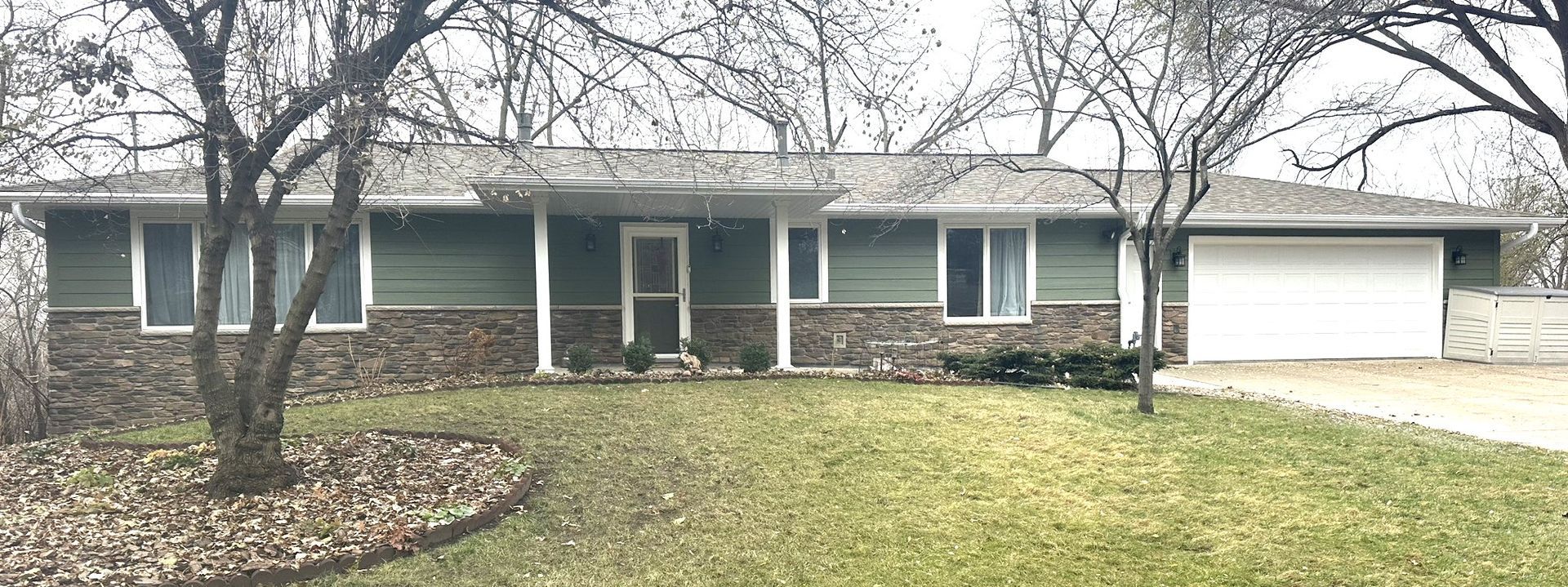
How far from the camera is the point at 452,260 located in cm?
959

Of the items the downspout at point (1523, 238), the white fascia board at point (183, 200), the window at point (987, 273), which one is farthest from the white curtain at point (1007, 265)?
the downspout at point (1523, 238)

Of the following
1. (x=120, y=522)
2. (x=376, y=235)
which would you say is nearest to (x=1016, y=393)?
(x=120, y=522)

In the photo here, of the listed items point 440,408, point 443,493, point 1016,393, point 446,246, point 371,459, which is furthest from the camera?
point 446,246

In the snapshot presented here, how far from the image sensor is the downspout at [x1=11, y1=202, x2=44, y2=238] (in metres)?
8.12

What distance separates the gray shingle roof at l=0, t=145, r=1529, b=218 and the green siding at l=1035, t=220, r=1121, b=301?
16.6 inches

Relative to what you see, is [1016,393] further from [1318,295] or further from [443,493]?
[1318,295]

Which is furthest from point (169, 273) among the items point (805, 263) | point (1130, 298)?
point (1130, 298)

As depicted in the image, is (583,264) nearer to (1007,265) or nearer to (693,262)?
(693,262)

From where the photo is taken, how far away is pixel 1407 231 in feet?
35.6

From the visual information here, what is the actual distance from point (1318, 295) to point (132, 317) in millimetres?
15128

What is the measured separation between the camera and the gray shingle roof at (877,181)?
8125mm

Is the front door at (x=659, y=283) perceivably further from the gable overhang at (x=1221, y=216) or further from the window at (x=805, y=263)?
the gable overhang at (x=1221, y=216)

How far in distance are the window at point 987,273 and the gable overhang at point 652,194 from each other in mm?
2323

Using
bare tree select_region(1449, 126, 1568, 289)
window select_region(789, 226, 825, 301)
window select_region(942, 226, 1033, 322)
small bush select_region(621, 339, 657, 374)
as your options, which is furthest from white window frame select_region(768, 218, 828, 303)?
bare tree select_region(1449, 126, 1568, 289)
